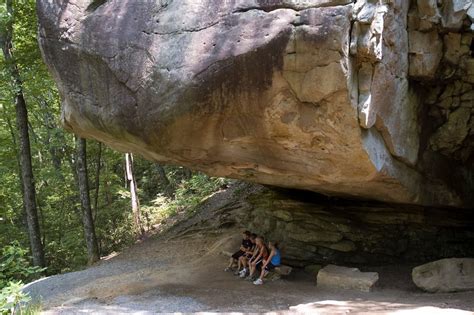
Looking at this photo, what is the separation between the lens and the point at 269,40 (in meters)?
5.98

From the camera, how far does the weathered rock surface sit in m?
7.59

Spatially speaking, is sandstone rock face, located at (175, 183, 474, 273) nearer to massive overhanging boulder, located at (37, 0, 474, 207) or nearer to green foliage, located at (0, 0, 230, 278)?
massive overhanging boulder, located at (37, 0, 474, 207)

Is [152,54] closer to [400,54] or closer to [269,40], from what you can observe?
[269,40]

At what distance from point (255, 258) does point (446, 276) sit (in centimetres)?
347

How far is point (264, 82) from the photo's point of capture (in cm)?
620

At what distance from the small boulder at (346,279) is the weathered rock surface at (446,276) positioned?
2.57 feet

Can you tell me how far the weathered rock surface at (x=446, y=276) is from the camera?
7.59m

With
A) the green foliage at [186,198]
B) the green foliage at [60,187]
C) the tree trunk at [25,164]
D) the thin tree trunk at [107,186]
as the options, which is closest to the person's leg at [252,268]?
the green foliage at [186,198]

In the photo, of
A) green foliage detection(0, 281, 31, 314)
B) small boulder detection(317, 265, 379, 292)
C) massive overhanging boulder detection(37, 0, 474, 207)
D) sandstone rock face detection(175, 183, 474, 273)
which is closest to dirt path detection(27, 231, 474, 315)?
small boulder detection(317, 265, 379, 292)

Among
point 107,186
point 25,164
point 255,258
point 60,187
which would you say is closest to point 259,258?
point 255,258

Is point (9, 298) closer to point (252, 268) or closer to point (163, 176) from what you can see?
point (252, 268)

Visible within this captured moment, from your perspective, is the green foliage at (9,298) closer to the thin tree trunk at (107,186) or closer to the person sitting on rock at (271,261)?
the person sitting on rock at (271,261)

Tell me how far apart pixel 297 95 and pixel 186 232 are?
7.29 m

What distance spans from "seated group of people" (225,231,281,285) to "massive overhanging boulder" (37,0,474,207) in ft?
4.62
